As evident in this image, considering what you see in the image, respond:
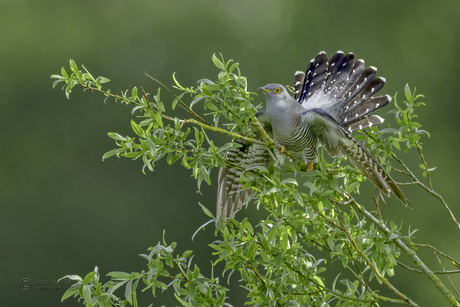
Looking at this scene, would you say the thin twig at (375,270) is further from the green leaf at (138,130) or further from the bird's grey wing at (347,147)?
the green leaf at (138,130)

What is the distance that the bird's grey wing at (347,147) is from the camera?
106 centimetres

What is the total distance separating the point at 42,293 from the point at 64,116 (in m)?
1.88

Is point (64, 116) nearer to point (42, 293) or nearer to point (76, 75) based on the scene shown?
point (42, 293)

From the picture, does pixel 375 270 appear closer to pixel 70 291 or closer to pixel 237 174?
pixel 70 291

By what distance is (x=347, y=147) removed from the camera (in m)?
1.20

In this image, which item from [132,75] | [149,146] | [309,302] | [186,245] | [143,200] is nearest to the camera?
[149,146]

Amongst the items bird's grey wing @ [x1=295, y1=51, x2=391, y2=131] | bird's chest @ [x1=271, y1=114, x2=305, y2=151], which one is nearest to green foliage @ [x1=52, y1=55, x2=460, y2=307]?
bird's chest @ [x1=271, y1=114, x2=305, y2=151]

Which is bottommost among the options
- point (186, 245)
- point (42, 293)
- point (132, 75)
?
point (42, 293)

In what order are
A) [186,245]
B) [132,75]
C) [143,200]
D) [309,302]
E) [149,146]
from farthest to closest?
[132,75] → [143,200] → [186,245] → [309,302] → [149,146]

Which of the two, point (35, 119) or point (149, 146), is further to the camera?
point (35, 119)

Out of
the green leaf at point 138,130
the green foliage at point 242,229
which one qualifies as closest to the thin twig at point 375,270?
the green foliage at point 242,229

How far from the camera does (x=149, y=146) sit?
0.69 m

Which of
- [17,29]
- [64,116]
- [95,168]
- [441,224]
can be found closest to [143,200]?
[95,168]

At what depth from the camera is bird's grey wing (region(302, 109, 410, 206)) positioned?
1055mm
